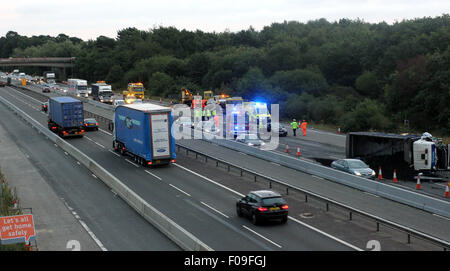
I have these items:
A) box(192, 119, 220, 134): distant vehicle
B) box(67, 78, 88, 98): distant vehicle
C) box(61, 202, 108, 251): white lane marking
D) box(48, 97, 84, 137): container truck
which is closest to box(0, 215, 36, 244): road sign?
box(61, 202, 108, 251): white lane marking

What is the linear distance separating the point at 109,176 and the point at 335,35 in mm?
94055

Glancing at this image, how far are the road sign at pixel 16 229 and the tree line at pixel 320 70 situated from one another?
4472 cm

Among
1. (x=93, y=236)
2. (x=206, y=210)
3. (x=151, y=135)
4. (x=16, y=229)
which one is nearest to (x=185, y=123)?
(x=151, y=135)

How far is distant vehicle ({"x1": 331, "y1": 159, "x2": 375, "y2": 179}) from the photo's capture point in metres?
32.3

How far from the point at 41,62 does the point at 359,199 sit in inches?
6021

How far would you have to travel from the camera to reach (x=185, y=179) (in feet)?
112

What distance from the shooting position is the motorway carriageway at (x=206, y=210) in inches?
837

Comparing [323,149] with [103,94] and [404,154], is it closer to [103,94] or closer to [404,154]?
[404,154]

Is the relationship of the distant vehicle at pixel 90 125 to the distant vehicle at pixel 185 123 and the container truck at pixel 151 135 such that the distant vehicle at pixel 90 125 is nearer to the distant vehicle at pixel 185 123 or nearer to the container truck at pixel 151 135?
the distant vehicle at pixel 185 123

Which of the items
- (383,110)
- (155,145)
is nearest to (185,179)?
(155,145)

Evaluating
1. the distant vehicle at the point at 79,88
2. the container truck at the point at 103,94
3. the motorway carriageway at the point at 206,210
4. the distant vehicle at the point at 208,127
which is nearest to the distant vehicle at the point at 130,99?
the container truck at the point at 103,94

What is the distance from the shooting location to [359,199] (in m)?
28.2

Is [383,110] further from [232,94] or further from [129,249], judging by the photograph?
[129,249]

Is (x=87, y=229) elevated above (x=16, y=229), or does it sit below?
below
